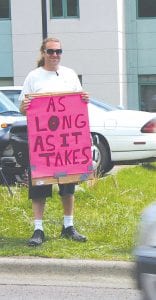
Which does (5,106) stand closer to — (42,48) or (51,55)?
(42,48)

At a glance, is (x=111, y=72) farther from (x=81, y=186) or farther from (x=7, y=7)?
(x=81, y=186)

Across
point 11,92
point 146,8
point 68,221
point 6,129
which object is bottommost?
point 68,221

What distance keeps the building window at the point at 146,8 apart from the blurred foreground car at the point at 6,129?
15892 mm

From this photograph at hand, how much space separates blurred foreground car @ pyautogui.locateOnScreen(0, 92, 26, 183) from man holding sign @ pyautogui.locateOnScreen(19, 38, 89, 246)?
284 centimetres

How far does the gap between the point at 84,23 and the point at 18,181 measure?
625 inches

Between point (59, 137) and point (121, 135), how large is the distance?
5504 mm

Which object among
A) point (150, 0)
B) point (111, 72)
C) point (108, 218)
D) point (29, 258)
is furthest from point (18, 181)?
point (150, 0)

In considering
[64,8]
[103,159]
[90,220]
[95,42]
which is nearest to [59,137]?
[90,220]

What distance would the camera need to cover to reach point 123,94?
85.9ft

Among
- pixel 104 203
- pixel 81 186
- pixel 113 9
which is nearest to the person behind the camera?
pixel 104 203

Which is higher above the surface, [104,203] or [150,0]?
[150,0]

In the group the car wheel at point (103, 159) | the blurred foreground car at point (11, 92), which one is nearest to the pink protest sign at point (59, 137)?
the car wheel at point (103, 159)

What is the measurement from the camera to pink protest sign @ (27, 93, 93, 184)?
6902 millimetres

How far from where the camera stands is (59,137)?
7.03 m
